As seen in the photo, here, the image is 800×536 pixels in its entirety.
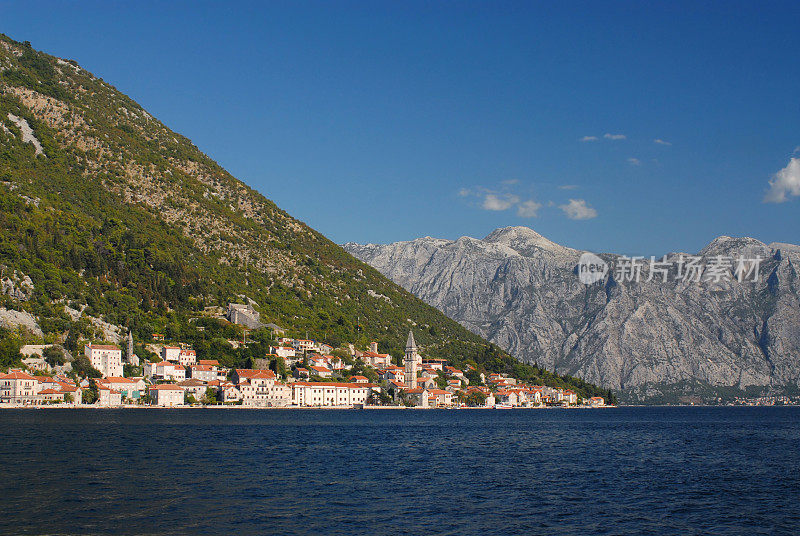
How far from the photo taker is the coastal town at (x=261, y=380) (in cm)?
11581

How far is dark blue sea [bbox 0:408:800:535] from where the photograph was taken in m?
31.0

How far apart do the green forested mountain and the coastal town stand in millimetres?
5317

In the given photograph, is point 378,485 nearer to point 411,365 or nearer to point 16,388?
point 16,388

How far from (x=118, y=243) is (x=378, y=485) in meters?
129

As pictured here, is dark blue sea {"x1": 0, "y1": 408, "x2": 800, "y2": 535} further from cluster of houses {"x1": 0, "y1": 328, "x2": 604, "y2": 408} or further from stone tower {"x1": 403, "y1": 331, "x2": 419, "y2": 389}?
stone tower {"x1": 403, "y1": 331, "x2": 419, "y2": 389}

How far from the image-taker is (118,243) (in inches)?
6166

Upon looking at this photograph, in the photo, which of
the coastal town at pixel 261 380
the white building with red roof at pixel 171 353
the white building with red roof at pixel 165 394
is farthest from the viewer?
the white building with red roof at pixel 171 353

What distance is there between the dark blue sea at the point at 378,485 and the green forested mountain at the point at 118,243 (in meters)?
66.0

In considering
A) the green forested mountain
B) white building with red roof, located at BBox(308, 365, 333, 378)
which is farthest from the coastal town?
the green forested mountain

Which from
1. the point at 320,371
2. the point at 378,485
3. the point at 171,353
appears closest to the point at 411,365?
the point at 320,371

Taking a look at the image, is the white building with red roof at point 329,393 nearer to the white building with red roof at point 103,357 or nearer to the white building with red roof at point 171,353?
the white building with red roof at point 171,353

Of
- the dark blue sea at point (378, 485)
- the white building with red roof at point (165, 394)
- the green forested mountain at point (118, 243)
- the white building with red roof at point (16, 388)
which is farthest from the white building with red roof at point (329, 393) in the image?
the dark blue sea at point (378, 485)

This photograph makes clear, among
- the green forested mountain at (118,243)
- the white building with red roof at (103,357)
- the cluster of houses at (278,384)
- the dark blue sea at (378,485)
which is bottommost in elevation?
the dark blue sea at (378,485)

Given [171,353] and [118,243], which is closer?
[171,353]
